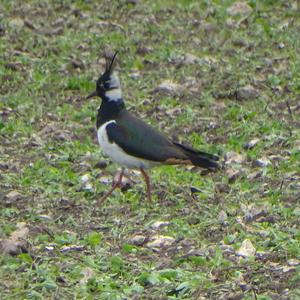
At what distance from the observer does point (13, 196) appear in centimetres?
892

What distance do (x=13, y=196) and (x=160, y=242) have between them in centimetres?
150

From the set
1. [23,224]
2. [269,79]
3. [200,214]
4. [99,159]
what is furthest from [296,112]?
[23,224]

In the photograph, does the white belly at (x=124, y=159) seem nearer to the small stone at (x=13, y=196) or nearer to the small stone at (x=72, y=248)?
the small stone at (x=13, y=196)

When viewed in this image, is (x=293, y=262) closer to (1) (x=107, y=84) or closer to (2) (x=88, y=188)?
(2) (x=88, y=188)

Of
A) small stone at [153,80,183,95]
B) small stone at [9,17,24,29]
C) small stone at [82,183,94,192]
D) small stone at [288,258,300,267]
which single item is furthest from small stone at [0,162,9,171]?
small stone at [9,17,24,29]

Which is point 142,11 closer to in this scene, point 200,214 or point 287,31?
point 287,31

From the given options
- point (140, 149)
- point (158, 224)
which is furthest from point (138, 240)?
point (140, 149)

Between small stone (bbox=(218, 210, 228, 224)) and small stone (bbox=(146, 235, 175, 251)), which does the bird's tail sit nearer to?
small stone (bbox=(218, 210, 228, 224))

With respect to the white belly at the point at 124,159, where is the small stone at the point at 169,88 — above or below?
above

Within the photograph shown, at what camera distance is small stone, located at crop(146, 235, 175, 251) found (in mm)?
7898

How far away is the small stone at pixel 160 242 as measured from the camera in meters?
7.90

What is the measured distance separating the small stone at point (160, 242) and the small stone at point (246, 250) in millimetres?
544

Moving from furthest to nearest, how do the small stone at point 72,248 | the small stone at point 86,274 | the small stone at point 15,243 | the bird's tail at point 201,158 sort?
the bird's tail at point 201,158, the small stone at point 72,248, the small stone at point 15,243, the small stone at point 86,274

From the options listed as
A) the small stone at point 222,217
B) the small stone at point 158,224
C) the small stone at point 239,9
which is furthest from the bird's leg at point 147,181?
the small stone at point 239,9
